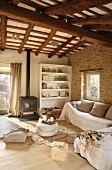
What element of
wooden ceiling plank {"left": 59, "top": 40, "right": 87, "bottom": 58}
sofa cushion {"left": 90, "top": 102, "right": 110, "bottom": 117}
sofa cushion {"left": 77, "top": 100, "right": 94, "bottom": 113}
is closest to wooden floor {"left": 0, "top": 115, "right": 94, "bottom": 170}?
sofa cushion {"left": 90, "top": 102, "right": 110, "bottom": 117}

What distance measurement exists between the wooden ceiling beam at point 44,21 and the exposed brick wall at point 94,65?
1144 millimetres

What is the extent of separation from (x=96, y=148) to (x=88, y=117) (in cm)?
220

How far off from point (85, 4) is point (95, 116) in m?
3.54

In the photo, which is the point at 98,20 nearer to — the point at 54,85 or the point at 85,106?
the point at 85,106

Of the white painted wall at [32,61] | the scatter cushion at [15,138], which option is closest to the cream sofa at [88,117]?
the white painted wall at [32,61]

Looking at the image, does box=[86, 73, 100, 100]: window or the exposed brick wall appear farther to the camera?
box=[86, 73, 100, 100]: window

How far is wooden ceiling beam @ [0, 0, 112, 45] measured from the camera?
336cm

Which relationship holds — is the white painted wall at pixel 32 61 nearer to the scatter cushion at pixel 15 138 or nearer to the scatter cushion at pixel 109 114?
the scatter cushion at pixel 15 138

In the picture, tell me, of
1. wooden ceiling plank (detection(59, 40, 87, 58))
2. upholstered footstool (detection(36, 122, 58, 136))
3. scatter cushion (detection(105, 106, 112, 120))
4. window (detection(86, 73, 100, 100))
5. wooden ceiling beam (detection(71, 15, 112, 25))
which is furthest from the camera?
window (detection(86, 73, 100, 100))

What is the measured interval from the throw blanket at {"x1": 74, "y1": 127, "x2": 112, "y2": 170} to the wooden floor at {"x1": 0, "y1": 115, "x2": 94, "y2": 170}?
156mm

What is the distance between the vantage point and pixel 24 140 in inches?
159

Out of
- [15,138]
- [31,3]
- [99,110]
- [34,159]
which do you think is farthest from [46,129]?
[31,3]

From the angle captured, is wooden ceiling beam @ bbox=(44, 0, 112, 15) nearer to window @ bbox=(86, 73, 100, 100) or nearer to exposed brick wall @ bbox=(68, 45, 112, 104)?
exposed brick wall @ bbox=(68, 45, 112, 104)

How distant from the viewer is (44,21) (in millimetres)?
3891
